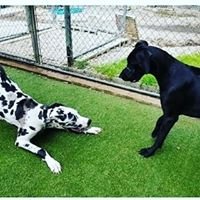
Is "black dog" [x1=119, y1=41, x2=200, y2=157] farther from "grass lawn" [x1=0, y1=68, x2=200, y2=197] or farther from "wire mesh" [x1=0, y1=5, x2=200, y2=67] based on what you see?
"wire mesh" [x1=0, y1=5, x2=200, y2=67]

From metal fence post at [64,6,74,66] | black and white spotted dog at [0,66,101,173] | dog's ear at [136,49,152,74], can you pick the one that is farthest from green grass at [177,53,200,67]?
dog's ear at [136,49,152,74]

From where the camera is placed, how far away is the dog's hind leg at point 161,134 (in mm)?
2630

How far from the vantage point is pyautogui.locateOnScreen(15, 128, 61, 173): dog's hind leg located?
2648mm

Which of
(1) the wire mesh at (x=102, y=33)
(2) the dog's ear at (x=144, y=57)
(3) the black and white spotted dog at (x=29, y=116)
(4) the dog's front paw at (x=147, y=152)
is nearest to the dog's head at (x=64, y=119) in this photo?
(3) the black and white spotted dog at (x=29, y=116)

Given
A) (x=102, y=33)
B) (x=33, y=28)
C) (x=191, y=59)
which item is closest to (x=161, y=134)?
(x=191, y=59)

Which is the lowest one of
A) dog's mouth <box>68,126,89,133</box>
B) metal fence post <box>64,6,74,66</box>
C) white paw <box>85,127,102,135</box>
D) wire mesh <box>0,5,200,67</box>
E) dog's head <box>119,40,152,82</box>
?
white paw <box>85,127,102,135</box>

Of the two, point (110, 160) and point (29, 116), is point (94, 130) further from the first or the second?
point (29, 116)

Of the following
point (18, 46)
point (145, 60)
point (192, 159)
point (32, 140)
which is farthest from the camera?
point (18, 46)

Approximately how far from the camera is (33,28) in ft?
13.2

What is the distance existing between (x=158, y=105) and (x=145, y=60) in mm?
1113

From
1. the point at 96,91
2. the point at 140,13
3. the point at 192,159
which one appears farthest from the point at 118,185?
the point at 140,13

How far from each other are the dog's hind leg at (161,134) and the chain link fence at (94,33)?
5.30 ft

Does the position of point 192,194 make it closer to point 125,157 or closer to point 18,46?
point 125,157

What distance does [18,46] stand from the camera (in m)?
4.71
